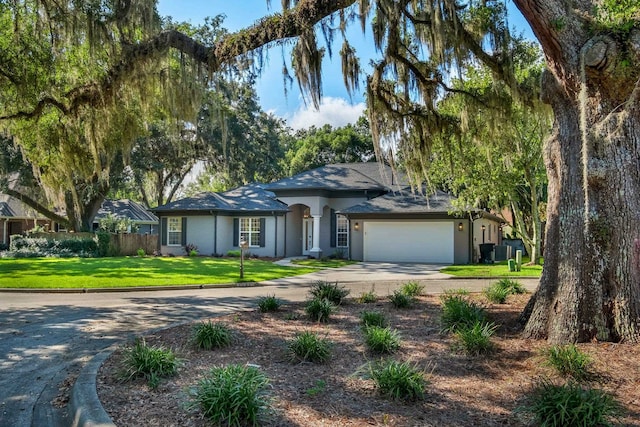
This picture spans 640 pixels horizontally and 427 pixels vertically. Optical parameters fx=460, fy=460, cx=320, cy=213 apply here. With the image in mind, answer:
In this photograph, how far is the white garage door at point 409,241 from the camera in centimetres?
2131

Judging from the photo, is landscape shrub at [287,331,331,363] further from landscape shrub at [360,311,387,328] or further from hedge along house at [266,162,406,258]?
hedge along house at [266,162,406,258]

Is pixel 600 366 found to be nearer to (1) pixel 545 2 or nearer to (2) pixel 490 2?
(1) pixel 545 2

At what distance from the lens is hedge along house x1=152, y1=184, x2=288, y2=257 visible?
2420 centimetres

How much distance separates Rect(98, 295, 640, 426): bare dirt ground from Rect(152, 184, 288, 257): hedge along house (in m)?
17.9

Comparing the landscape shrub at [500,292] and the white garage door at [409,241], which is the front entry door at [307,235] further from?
the landscape shrub at [500,292]

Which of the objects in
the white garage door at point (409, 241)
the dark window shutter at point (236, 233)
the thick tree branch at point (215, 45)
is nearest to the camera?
the thick tree branch at point (215, 45)

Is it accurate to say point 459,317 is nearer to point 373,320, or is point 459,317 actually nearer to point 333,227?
point 373,320

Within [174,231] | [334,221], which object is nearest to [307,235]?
[334,221]

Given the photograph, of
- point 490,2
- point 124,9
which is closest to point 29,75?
point 124,9

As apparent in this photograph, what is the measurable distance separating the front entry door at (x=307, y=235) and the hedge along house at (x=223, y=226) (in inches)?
62.3

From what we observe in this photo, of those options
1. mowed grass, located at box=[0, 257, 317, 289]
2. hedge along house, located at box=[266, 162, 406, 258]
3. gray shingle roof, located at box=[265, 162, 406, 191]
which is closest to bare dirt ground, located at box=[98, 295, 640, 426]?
mowed grass, located at box=[0, 257, 317, 289]

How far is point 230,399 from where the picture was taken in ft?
10.8

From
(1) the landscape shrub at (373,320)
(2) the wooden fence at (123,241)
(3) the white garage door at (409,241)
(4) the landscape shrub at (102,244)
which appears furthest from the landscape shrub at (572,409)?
(2) the wooden fence at (123,241)

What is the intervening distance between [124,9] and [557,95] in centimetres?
722
